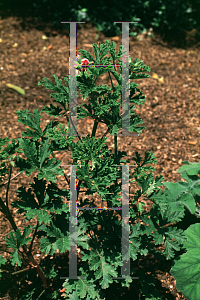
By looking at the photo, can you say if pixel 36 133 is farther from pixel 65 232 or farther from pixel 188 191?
pixel 188 191

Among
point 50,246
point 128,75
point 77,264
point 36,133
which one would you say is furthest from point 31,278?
point 128,75

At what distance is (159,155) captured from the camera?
376 cm

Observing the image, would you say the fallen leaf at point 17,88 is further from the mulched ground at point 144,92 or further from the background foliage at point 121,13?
the background foliage at point 121,13

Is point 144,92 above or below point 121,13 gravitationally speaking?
below

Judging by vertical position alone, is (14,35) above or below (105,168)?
above

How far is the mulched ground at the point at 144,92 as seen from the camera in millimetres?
3469

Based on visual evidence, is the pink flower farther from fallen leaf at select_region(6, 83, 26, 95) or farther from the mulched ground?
fallen leaf at select_region(6, 83, 26, 95)

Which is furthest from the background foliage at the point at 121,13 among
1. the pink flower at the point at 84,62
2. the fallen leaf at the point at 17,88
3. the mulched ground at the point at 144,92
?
the pink flower at the point at 84,62

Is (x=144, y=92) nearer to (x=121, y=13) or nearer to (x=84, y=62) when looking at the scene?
(x=121, y=13)

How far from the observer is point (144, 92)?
451 cm

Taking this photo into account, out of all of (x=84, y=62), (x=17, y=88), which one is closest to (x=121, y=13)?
(x=17, y=88)

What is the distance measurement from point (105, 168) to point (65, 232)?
55cm

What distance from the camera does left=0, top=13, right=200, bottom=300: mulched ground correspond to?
347cm

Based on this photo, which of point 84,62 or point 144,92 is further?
point 144,92
